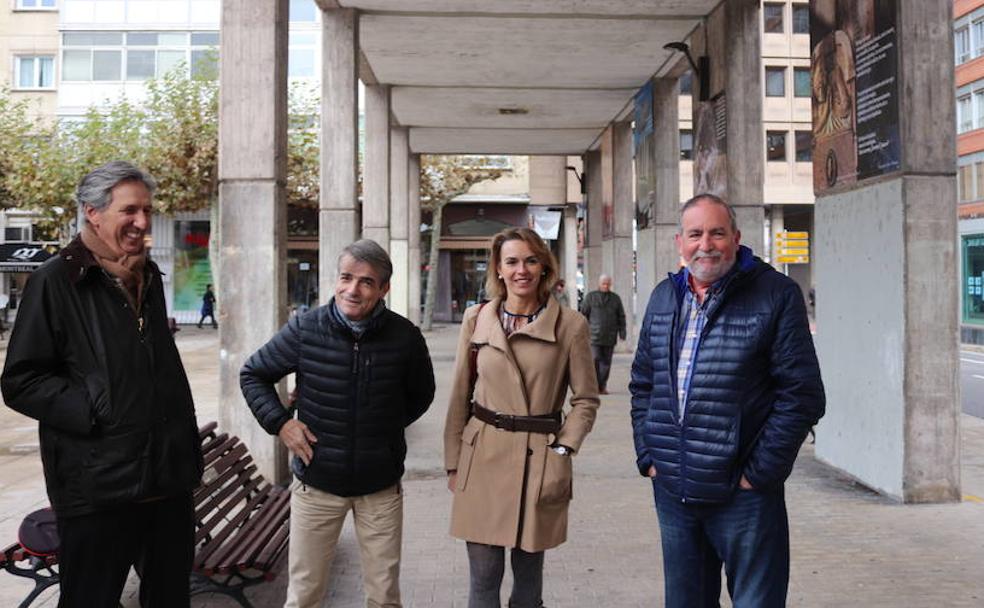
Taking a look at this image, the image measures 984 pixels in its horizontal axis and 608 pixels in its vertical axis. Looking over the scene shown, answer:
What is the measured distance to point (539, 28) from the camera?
1407 cm

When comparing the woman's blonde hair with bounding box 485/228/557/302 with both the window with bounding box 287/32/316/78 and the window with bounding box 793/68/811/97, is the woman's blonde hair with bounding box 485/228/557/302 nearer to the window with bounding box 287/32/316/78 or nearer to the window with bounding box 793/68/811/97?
the window with bounding box 287/32/316/78

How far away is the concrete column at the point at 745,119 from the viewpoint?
1177cm

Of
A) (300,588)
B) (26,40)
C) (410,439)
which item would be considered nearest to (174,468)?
(300,588)

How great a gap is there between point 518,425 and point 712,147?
9846 millimetres

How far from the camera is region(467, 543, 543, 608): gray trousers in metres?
3.52

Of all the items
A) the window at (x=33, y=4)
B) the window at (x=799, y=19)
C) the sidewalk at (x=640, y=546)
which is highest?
the window at (x=799, y=19)

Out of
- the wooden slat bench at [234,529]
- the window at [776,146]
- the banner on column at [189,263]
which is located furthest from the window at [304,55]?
the wooden slat bench at [234,529]

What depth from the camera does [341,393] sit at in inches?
137

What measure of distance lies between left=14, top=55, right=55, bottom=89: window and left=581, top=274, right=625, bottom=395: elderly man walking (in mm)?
33645

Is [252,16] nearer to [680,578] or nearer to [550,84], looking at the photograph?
[680,578]

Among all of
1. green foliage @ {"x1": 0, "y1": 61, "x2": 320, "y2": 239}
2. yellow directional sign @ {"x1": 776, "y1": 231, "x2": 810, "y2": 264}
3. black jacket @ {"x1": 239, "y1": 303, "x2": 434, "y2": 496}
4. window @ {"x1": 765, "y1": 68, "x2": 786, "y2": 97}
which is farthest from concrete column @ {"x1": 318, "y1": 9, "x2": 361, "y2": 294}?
window @ {"x1": 765, "y1": 68, "x2": 786, "y2": 97}

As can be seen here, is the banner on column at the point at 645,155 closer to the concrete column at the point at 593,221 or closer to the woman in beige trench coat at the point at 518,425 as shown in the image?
the concrete column at the point at 593,221

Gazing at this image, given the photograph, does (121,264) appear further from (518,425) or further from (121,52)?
(121,52)

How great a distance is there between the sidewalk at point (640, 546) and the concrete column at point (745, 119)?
417 centimetres
